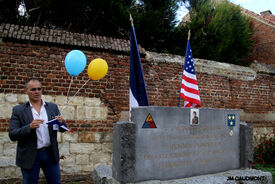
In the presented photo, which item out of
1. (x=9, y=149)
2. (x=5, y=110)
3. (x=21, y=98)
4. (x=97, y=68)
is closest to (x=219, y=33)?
(x=97, y=68)

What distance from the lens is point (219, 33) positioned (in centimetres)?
917

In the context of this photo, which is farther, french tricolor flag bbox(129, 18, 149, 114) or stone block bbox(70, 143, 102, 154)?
stone block bbox(70, 143, 102, 154)

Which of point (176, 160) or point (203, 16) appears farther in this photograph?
point (203, 16)

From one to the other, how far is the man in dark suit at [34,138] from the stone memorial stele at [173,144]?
2.63 ft

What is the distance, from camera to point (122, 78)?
5230 mm

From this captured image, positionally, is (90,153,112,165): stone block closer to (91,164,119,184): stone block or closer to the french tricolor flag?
(91,164,119,184): stone block

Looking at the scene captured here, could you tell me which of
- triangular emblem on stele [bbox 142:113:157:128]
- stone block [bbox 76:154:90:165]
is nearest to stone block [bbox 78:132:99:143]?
stone block [bbox 76:154:90:165]

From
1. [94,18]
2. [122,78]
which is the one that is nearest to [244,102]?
[122,78]

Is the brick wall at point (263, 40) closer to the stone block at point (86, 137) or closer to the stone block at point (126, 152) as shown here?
the stone block at point (86, 137)

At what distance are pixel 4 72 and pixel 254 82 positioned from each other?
686 cm

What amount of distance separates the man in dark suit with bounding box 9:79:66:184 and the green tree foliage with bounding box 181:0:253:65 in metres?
6.96

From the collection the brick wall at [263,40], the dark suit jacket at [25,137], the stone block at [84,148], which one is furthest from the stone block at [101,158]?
the brick wall at [263,40]

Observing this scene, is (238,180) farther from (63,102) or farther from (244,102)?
(244,102)

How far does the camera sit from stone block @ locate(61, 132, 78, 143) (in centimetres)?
461
